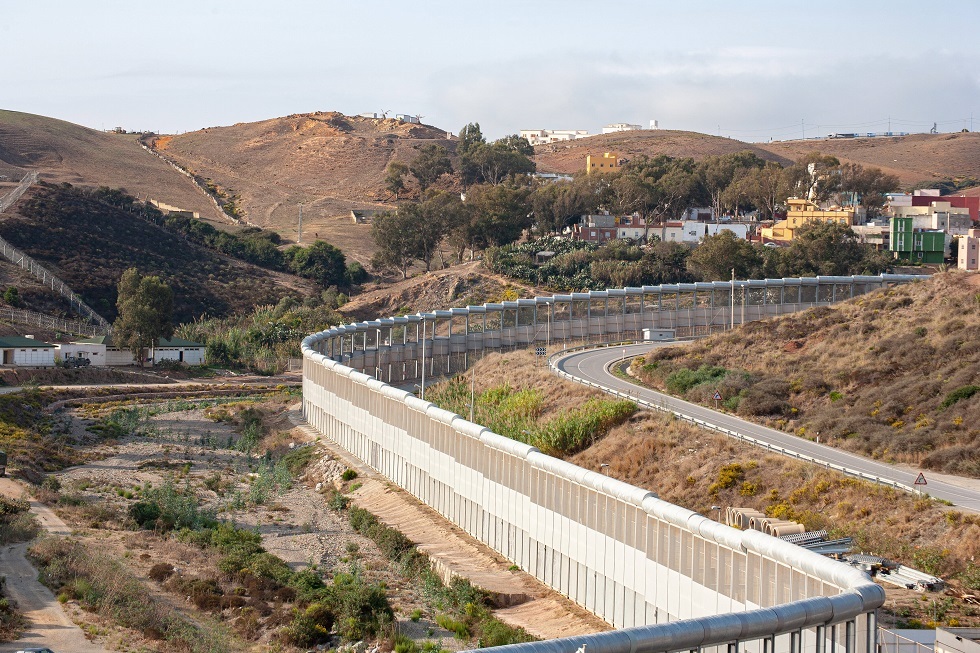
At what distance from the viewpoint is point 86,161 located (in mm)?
167875

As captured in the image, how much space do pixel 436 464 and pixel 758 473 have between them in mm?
10509

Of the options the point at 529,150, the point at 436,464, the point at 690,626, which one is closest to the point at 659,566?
→ the point at 690,626

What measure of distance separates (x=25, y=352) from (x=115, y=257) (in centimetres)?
3712

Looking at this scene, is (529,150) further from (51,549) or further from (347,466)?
(51,549)

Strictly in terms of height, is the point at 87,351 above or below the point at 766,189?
below

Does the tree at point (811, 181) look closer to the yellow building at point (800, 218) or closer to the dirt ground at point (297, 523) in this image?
the yellow building at point (800, 218)

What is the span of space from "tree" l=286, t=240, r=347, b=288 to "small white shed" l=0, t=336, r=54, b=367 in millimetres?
42908

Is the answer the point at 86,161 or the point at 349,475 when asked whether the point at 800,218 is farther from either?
the point at 86,161

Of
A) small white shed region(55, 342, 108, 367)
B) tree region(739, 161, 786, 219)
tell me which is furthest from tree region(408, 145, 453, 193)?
small white shed region(55, 342, 108, 367)

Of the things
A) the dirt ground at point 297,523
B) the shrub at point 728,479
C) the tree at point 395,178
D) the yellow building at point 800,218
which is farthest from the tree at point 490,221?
the shrub at point 728,479

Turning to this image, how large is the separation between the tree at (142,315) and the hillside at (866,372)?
3333 cm

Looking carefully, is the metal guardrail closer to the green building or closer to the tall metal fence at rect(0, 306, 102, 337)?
the tall metal fence at rect(0, 306, 102, 337)

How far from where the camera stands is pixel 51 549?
33.6 metres

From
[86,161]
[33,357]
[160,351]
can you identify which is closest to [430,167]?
[86,161]
